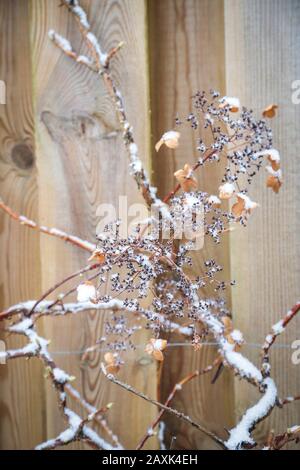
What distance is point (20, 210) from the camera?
4.05 ft

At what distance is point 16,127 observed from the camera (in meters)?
1.22

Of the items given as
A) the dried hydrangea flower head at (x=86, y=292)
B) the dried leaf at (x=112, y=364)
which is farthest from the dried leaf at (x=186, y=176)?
the dried leaf at (x=112, y=364)

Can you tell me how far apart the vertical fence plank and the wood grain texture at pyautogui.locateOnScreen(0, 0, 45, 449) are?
0.04m

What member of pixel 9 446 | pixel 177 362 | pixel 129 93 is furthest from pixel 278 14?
pixel 9 446

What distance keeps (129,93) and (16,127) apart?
29 cm

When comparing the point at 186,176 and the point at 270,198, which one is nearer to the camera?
the point at 186,176

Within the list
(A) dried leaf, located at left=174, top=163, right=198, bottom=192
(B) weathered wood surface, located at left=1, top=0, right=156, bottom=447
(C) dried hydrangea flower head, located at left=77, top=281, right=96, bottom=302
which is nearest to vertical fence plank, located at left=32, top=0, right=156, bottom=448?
(B) weathered wood surface, located at left=1, top=0, right=156, bottom=447

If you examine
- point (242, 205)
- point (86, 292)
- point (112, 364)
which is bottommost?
point (112, 364)

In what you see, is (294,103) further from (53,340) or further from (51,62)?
(53,340)

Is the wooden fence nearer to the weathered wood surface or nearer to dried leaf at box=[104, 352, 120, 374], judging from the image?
the weathered wood surface

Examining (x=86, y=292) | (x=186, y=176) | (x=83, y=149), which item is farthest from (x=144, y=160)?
(x=86, y=292)

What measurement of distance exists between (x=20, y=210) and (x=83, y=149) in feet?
0.72

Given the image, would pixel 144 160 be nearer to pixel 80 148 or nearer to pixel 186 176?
pixel 80 148

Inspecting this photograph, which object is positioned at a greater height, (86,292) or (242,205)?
(242,205)
